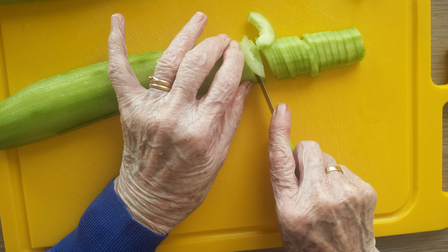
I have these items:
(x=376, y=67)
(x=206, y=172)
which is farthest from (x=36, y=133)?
(x=376, y=67)

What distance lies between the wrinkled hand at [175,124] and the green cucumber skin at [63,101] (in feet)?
0.75

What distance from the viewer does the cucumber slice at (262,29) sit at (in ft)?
6.78

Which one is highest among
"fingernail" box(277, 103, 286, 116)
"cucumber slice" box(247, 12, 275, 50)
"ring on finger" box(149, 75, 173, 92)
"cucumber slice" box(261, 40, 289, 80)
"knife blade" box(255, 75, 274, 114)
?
"cucumber slice" box(247, 12, 275, 50)

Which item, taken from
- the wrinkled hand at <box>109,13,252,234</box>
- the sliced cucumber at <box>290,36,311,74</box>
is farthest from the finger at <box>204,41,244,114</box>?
the sliced cucumber at <box>290,36,311,74</box>

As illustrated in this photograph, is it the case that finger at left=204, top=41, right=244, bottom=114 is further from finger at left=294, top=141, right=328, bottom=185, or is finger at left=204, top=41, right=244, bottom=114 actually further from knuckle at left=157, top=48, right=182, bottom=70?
finger at left=294, top=141, right=328, bottom=185

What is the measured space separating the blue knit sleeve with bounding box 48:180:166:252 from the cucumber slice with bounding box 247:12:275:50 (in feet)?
4.94

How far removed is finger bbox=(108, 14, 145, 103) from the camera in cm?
186

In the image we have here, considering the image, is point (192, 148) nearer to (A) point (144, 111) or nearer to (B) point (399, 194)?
(A) point (144, 111)

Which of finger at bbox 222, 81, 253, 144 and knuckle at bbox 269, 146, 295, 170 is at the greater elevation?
finger at bbox 222, 81, 253, 144

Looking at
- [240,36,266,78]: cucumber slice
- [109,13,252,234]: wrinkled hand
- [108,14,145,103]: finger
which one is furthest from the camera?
[240,36,266,78]: cucumber slice

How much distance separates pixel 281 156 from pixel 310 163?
205 mm

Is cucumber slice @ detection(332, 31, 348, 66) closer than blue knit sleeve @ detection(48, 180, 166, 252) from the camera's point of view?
No

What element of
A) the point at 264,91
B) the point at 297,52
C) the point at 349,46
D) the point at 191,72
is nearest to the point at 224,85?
the point at 191,72

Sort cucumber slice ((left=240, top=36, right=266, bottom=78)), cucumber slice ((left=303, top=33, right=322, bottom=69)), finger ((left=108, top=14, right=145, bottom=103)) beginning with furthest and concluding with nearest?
1. cucumber slice ((left=303, top=33, right=322, bottom=69))
2. cucumber slice ((left=240, top=36, right=266, bottom=78))
3. finger ((left=108, top=14, right=145, bottom=103))
